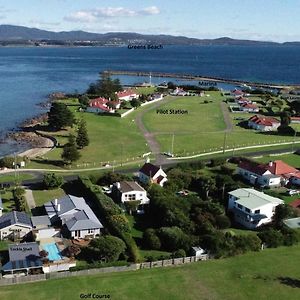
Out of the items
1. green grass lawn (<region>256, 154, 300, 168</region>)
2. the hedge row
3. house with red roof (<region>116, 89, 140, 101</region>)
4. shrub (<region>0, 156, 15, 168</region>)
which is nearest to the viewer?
the hedge row

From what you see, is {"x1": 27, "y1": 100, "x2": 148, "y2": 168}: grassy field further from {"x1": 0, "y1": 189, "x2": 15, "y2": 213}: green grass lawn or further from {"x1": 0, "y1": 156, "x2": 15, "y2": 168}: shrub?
{"x1": 0, "y1": 189, "x2": 15, "y2": 213}: green grass lawn

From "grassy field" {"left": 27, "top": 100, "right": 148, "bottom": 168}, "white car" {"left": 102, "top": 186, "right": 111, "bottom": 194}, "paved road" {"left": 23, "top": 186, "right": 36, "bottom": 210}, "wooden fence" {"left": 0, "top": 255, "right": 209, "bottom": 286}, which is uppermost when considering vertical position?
"wooden fence" {"left": 0, "top": 255, "right": 209, "bottom": 286}

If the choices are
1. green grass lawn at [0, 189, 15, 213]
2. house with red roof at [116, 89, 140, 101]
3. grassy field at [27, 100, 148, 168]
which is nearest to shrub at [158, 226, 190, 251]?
green grass lawn at [0, 189, 15, 213]

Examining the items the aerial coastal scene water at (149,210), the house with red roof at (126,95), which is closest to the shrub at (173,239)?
the aerial coastal scene water at (149,210)

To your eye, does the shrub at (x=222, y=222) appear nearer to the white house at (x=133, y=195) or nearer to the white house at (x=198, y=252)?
the white house at (x=198, y=252)

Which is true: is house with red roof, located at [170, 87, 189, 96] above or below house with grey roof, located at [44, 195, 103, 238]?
below

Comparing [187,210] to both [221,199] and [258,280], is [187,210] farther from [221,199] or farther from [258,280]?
[258,280]
